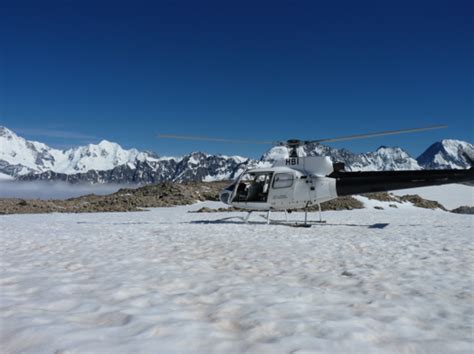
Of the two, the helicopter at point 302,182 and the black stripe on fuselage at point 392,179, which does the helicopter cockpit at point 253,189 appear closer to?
the helicopter at point 302,182

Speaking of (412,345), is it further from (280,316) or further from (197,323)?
(197,323)

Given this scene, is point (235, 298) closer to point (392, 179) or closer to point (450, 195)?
point (392, 179)

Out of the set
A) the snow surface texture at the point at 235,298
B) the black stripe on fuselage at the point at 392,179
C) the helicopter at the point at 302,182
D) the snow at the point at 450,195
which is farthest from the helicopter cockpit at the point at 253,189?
the snow at the point at 450,195

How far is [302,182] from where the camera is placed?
14688 millimetres

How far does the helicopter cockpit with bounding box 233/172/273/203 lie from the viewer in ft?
49.9

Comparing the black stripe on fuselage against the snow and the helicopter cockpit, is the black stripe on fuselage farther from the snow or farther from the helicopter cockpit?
the snow

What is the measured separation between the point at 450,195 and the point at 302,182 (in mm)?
35330

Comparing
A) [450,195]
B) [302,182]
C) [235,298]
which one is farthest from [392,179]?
[450,195]

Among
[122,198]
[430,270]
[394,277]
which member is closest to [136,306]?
[394,277]

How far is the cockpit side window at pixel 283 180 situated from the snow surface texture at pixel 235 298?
6.09 metres

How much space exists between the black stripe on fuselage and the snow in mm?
25753

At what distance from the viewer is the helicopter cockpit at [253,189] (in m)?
15.2

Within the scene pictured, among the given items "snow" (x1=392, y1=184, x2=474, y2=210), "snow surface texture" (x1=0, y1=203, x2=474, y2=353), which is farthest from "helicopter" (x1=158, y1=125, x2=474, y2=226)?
"snow" (x1=392, y1=184, x2=474, y2=210)

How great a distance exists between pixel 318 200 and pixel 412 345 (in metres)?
11.6
